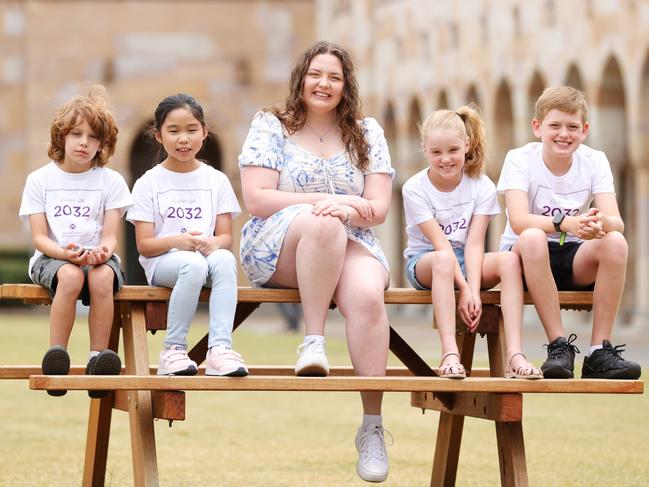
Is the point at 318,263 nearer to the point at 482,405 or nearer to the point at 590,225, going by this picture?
the point at 482,405

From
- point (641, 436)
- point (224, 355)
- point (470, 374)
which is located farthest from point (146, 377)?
point (641, 436)

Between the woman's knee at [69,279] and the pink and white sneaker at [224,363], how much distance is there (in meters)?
0.69

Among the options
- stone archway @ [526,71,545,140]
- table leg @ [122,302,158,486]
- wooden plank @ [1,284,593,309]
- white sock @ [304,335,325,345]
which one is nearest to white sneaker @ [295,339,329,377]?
white sock @ [304,335,325,345]

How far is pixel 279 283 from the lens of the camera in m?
7.19

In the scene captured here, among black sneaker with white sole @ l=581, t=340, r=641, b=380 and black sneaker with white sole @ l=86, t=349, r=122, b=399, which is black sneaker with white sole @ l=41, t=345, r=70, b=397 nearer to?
black sneaker with white sole @ l=86, t=349, r=122, b=399

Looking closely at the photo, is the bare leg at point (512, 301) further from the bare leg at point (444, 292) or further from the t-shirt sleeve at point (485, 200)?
the t-shirt sleeve at point (485, 200)

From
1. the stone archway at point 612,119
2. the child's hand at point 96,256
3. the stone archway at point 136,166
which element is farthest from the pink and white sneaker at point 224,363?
the stone archway at point 136,166

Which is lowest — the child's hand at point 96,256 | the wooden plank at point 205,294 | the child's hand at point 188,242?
the wooden plank at point 205,294

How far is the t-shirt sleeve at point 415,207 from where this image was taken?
7.43 metres

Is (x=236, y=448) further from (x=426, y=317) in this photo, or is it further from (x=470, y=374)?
(x=426, y=317)

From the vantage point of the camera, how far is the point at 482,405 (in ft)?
22.9

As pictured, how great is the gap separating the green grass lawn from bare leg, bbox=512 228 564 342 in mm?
1979

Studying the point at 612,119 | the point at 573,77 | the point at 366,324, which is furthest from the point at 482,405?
the point at 573,77

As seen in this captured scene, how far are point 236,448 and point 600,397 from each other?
5630 mm
